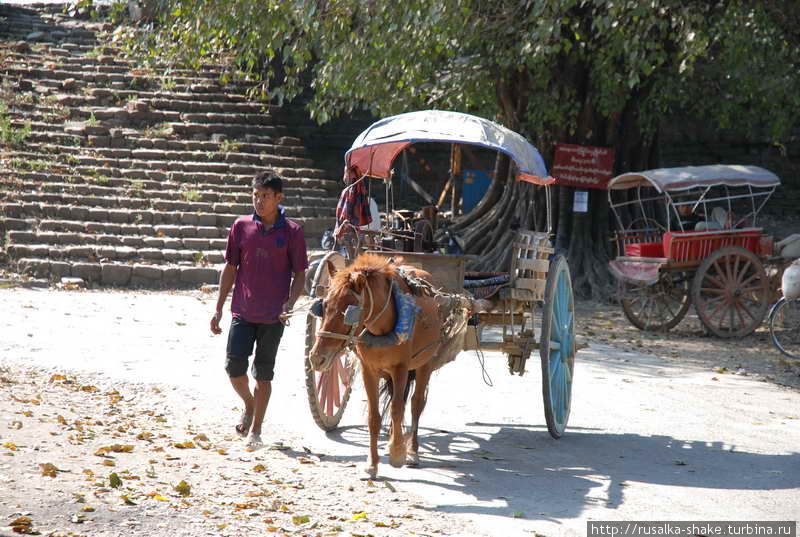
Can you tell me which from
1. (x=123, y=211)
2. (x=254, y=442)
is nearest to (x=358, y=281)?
(x=254, y=442)

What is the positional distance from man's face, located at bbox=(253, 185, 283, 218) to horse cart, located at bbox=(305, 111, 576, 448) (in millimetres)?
551

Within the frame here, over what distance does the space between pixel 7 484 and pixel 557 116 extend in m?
10.7

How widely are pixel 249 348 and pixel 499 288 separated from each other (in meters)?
1.87

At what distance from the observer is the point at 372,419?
519 cm

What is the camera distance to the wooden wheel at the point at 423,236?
7055 mm

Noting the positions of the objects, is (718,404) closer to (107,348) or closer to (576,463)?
(576,463)

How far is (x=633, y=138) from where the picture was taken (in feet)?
48.6

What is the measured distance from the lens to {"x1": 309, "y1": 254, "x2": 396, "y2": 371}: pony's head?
4.72m

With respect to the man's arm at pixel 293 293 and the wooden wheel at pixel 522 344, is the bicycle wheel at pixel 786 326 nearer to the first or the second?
the wooden wheel at pixel 522 344

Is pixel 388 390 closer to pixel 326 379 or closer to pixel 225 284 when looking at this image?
pixel 326 379

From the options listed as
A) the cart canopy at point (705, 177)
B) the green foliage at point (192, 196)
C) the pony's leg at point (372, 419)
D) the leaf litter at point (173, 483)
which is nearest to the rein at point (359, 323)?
the pony's leg at point (372, 419)

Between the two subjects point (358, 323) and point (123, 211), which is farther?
point (123, 211)

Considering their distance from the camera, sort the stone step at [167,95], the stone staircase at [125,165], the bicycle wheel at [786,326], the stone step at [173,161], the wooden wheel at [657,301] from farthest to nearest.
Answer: the stone step at [167,95]
the stone step at [173,161]
the stone staircase at [125,165]
the wooden wheel at [657,301]
the bicycle wheel at [786,326]

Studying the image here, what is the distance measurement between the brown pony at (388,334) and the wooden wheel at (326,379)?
44cm
